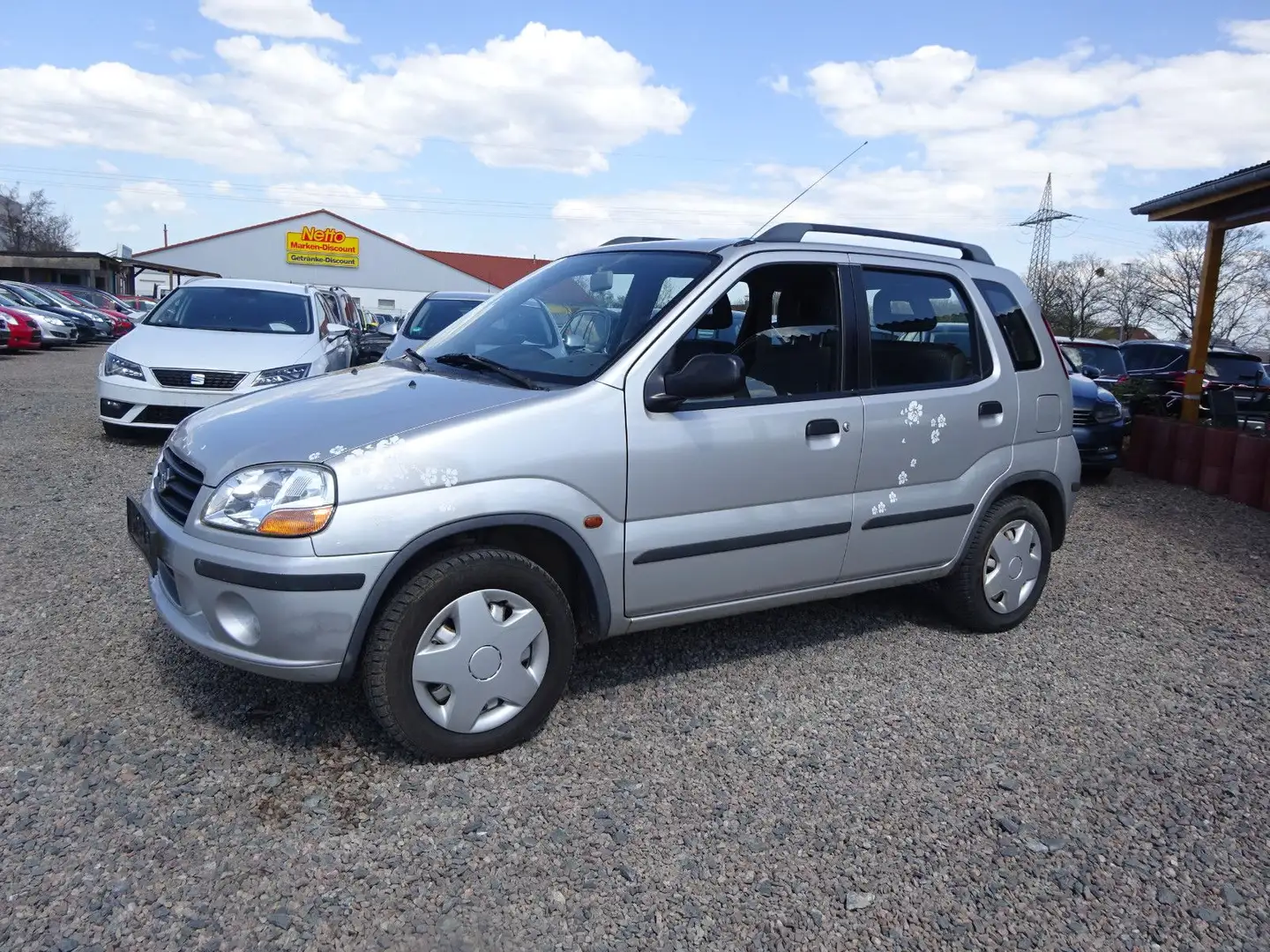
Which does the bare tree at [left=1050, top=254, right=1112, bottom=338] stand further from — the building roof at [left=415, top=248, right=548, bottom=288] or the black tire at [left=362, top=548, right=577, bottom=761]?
the black tire at [left=362, top=548, right=577, bottom=761]

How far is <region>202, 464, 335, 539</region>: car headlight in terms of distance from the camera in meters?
3.08

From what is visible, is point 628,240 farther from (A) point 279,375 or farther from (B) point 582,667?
(A) point 279,375

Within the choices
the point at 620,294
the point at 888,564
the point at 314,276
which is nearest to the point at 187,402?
the point at 620,294

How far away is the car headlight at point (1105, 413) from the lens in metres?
9.71

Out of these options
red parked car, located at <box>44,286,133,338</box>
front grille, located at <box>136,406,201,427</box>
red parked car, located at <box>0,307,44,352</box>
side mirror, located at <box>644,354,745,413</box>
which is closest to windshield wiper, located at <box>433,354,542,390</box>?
side mirror, located at <box>644,354,745,413</box>

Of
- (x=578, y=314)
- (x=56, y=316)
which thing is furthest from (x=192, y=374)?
(x=56, y=316)

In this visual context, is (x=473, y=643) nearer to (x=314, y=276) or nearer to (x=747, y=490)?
(x=747, y=490)

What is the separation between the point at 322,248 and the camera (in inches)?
2552

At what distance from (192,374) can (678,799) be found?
23.2ft

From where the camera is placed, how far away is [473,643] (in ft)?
10.9

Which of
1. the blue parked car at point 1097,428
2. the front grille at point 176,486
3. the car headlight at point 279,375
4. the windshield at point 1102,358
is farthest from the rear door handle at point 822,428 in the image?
the windshield at point 1102,358

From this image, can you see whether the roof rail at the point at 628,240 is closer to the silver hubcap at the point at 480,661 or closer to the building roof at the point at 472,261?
the silver hubcap at the point at 480,661

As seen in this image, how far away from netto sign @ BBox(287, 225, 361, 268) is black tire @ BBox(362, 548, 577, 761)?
65.7 m

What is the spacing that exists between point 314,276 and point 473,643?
6668 centimetres
